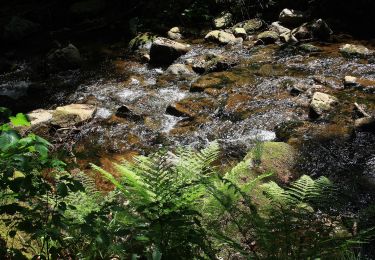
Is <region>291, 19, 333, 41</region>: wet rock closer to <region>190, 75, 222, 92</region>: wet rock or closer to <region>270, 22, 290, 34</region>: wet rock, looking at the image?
<region>270, 22, 290, 34</region>: wet rock

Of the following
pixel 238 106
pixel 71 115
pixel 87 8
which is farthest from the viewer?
pixel 87 8

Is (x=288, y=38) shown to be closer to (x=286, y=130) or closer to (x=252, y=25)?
(x=252, y=25)

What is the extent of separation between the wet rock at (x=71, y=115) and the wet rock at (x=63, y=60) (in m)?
2.81

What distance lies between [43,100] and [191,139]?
3.86 metres

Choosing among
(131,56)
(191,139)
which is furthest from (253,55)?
(191,139)

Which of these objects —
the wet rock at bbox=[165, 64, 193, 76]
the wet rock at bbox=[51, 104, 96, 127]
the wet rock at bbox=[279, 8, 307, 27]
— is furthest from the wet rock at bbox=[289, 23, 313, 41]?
the wet rock at bbox=[51, 104, 96, 127]

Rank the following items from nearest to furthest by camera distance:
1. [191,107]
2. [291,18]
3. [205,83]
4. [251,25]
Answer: [191,107] < [205,83] < [291,18] < [251,25]

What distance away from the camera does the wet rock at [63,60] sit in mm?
9961

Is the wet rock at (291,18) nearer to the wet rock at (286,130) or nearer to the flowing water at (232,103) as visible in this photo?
the flowing water at (232,103)

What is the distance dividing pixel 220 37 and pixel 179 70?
220 centimetres

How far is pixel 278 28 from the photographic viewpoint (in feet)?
35.4

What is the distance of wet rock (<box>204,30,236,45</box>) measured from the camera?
34.8 ft

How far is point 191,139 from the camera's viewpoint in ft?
21.1

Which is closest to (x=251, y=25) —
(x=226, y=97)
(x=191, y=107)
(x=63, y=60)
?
(x=226, y=97)
